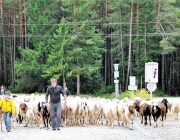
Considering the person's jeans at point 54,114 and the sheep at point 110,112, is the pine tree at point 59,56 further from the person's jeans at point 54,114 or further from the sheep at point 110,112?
the person's jeans at point 54,114

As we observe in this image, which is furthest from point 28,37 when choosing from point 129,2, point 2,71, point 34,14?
point 129,2

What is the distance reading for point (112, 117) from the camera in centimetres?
2095

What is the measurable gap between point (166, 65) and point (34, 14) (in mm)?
18233

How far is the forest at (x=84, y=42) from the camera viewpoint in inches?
2085

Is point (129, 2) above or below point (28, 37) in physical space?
above

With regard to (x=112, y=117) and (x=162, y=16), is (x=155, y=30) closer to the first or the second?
(x=162, y=16)

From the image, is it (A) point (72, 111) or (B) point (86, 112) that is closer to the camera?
(A) point (72, 111)

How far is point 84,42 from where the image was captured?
2096 inches

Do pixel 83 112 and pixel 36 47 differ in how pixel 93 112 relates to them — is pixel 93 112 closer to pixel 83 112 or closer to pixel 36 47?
pixel 83 112

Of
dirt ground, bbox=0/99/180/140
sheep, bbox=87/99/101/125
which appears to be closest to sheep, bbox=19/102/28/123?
dirt ground, bbox=0/99/180/140

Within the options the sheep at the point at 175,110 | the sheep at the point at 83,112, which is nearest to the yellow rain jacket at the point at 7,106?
the sheep at the point at 83,112

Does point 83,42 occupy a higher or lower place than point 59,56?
higher

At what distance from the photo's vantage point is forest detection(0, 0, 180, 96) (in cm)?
5297

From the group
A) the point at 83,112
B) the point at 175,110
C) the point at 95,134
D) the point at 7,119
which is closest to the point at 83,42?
the point at 175,110
